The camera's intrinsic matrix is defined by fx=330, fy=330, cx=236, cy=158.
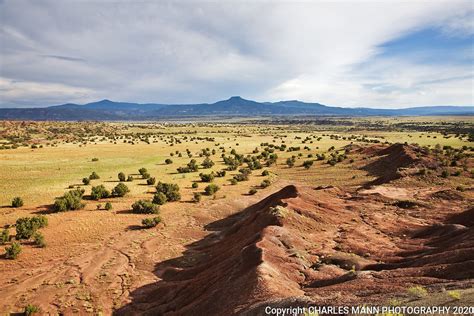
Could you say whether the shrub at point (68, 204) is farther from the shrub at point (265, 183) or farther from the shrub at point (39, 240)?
the shrub at point (265, 183)

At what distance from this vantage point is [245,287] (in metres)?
11.9

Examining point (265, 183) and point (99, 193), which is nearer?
point (99, 193)

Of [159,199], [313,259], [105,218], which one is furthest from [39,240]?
[313,259]

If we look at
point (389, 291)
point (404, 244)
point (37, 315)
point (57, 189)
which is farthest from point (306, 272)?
point (57, 189)

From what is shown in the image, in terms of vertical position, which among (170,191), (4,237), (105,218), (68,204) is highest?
(170,191)

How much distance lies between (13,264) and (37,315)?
588 centimetres

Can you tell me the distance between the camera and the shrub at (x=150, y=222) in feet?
79.1

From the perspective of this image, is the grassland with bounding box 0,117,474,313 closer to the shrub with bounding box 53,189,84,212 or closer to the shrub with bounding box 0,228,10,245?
the shrub with bounding box 53,189,84,212

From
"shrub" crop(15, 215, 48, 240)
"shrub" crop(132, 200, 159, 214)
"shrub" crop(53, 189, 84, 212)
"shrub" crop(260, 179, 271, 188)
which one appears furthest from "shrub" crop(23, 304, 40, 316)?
"shrub" crop(260, 179, 271, 188)

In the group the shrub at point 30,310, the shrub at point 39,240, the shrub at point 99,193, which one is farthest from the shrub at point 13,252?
the shrub at point 99,193

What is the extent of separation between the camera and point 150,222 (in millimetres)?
24203

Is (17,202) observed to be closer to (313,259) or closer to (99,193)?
(99,193)

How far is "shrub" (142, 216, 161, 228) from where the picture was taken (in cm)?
2411

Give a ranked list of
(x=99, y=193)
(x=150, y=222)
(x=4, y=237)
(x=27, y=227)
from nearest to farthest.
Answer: (x=4, y=237)
(x=27, y=227)
(x=150, y=222)
(x=99, y=193)
